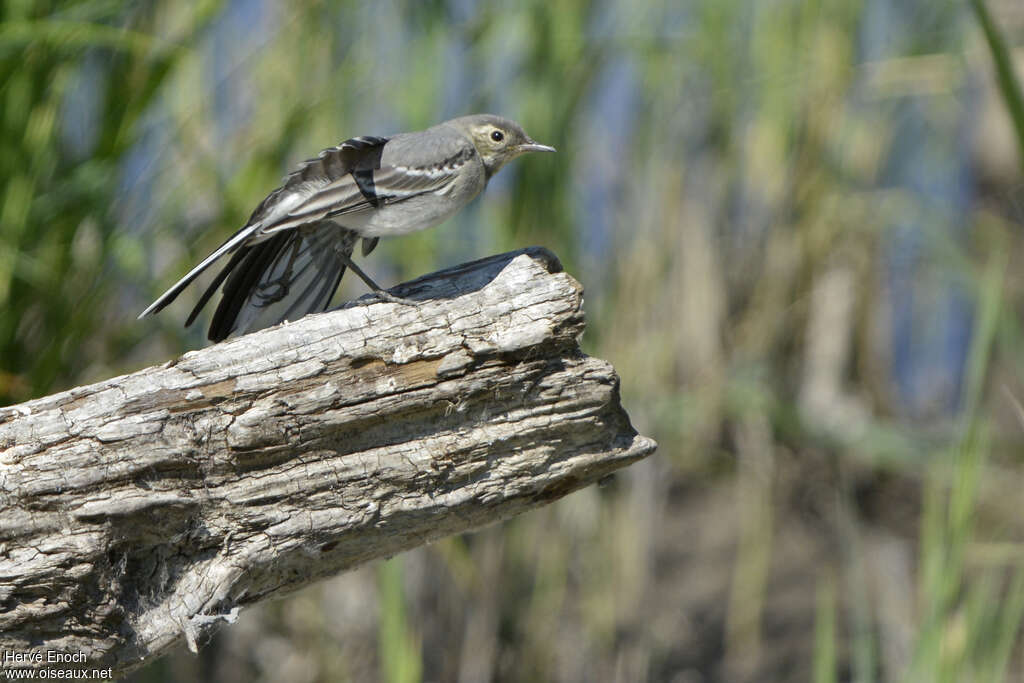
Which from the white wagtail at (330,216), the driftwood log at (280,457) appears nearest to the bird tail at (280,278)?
the white wagtail at (330,216)

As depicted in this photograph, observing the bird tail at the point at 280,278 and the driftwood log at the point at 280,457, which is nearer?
the driftwood log at the point at 280,457

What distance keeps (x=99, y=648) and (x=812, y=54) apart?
406 centimetres

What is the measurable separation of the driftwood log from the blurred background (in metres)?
0.93

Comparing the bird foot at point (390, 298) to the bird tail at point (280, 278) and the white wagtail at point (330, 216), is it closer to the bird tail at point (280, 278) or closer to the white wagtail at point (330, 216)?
the white wagtail at point (330, 216)

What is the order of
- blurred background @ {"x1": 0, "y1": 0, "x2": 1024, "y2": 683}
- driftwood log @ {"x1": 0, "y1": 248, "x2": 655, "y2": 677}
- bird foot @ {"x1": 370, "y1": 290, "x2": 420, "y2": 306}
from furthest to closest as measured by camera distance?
blurred background @ {"x1": 0, "y1": 0, "x2": 1024, "y2": 683}, bird foot @ {"x1": 370, "y1": 290, "x2": 420, "y2": 306}, driftwood log @ {"x1": 0, "y1": 248, "x2": 655, "y2": 677}

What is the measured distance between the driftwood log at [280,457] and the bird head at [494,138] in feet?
3.39

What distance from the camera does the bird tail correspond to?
3078 millimetres

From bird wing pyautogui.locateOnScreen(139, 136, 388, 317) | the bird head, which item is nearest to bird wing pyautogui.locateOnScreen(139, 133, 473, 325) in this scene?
bird wing pyautogui.locateOnScreen(139, 136, 388, 317)

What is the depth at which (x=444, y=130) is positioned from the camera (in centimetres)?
325

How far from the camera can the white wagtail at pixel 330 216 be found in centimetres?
288

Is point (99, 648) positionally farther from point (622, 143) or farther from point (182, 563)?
point (622, 143)

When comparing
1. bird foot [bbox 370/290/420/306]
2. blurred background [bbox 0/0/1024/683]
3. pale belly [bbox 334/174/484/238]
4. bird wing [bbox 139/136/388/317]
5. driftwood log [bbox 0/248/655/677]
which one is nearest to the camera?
driftwood log [bbox 0/248/655/677]

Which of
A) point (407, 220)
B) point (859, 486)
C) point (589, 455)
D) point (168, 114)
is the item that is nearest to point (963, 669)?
point (589, 455)

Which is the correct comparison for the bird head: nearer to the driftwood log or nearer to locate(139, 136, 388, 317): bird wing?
locate(139, 136, 388, 317): bird wing
